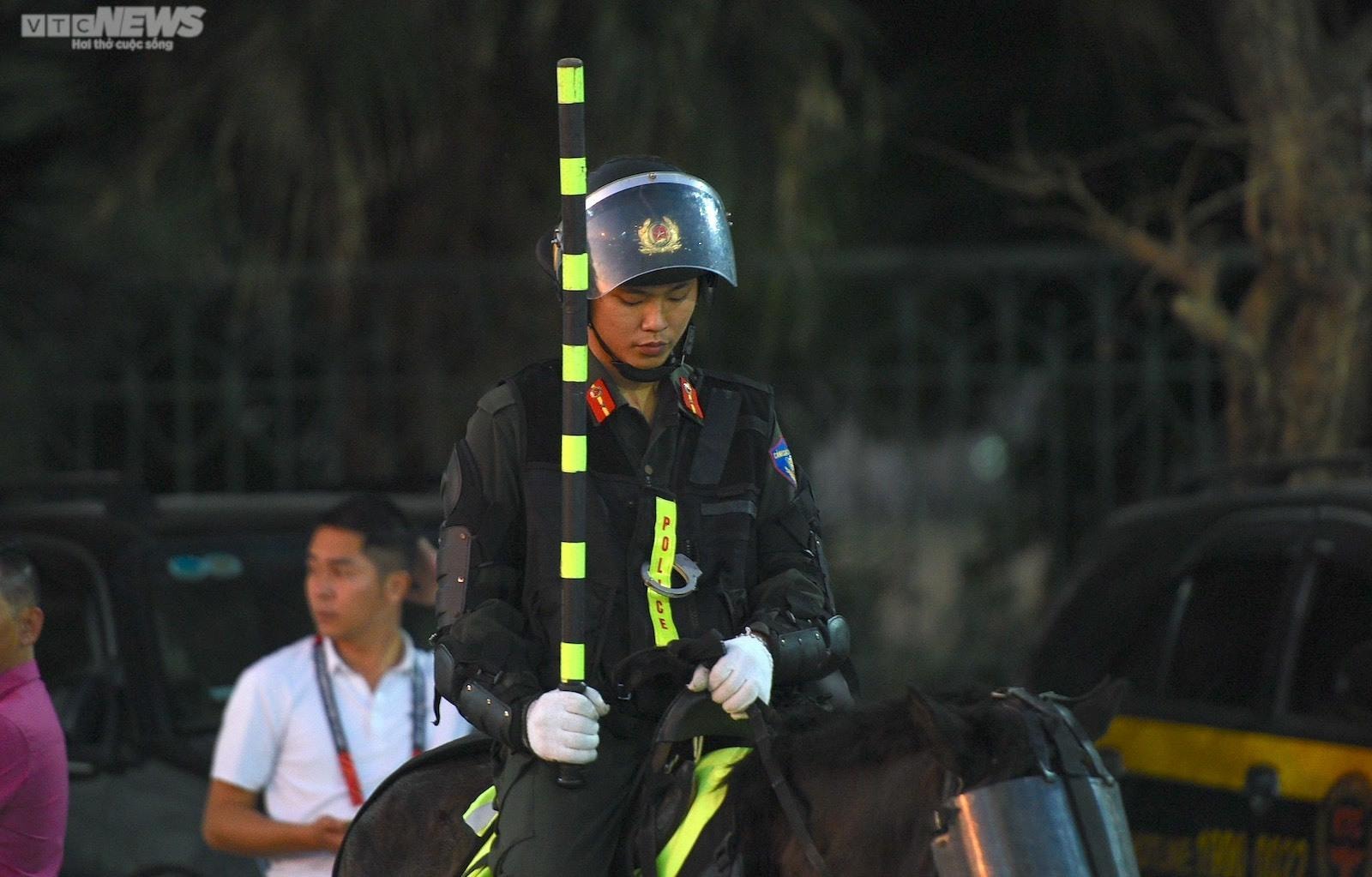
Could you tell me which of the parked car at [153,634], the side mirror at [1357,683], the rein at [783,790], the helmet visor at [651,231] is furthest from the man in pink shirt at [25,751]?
the side mirror at [1357,683]

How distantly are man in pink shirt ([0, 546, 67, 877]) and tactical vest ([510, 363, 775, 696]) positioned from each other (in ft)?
3.83

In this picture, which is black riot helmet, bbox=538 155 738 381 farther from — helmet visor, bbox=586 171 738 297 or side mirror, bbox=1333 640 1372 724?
side mirror, bbox=1333 640 1372 724

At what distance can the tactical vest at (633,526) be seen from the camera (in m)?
3.78

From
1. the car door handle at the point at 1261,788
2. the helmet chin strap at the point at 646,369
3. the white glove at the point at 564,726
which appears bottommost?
the car door handle at the point at 1261,788

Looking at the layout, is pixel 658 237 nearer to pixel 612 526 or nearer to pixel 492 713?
pixel 612 526

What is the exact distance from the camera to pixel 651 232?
378 centimetres

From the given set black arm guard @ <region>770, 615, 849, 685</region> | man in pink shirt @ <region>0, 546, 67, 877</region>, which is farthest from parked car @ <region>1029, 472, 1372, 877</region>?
man in pink shirt @ <region>0, 546, 67, 877</region>

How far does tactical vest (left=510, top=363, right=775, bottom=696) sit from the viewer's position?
3.78 meters

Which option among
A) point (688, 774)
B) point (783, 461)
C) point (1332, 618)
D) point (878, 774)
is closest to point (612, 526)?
point (783, 461)

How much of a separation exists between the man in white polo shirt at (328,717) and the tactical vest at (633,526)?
6.40ft

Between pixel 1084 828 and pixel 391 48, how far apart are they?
23.5 feet

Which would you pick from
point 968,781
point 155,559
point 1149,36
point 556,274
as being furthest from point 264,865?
point 1149,36

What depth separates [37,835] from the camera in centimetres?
428

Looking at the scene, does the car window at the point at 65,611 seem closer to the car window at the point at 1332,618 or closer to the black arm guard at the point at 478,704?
the black arm guard at the point at 478,704
